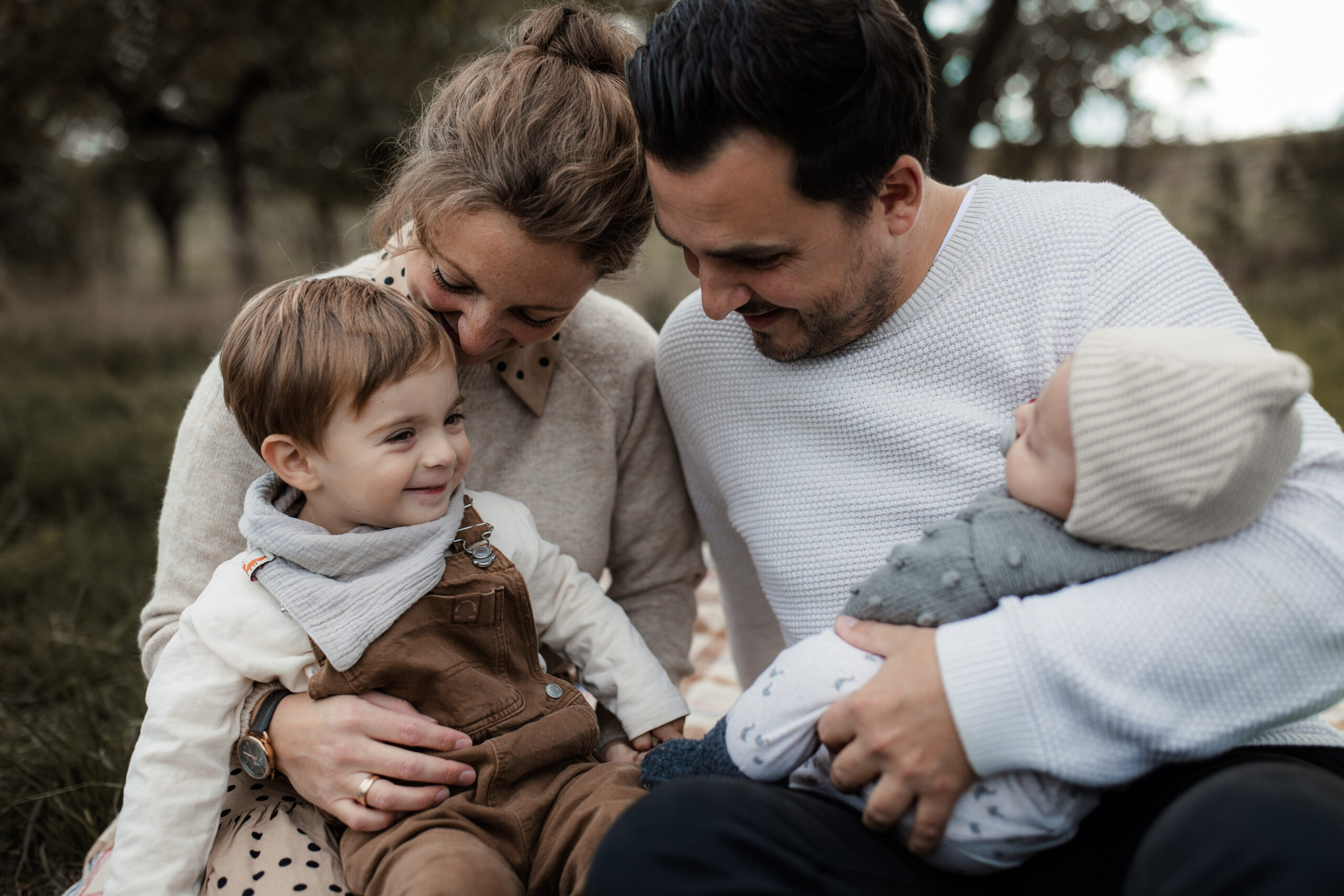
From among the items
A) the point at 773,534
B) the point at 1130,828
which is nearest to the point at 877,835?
the point at 1130,828

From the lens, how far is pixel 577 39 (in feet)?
6.43

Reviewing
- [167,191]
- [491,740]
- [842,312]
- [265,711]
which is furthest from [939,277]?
[167,191]

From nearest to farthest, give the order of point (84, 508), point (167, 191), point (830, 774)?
1. point (830, 774)
2. point (84, 508)
3. point (167, 191)

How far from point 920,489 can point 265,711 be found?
1.21 metres

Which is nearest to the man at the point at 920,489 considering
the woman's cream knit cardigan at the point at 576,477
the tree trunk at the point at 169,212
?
the woman's cream knit cardigan at the point at 576,477

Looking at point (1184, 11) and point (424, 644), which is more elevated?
point (1184, 11)

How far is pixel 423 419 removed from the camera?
5.81 ft

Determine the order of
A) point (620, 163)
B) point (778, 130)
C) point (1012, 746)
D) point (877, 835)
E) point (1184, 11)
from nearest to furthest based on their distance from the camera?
point (1012, 746) < point (877, 835) < point (778, 130) < point (620, 163) < point (1184, 11)

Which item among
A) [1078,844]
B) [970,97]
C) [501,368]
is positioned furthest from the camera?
[970,97]

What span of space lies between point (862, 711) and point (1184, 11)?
1007 centimetres

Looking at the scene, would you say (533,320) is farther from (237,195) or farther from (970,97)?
(237,195)

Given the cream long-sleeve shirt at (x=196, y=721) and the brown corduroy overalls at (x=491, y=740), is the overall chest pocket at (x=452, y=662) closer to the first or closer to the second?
the brown corduroy overalls at (x=491, y=740)

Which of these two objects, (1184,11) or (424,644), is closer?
(424,644)

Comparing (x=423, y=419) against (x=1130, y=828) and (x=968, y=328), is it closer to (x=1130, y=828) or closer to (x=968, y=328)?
(x=968, y=328)
